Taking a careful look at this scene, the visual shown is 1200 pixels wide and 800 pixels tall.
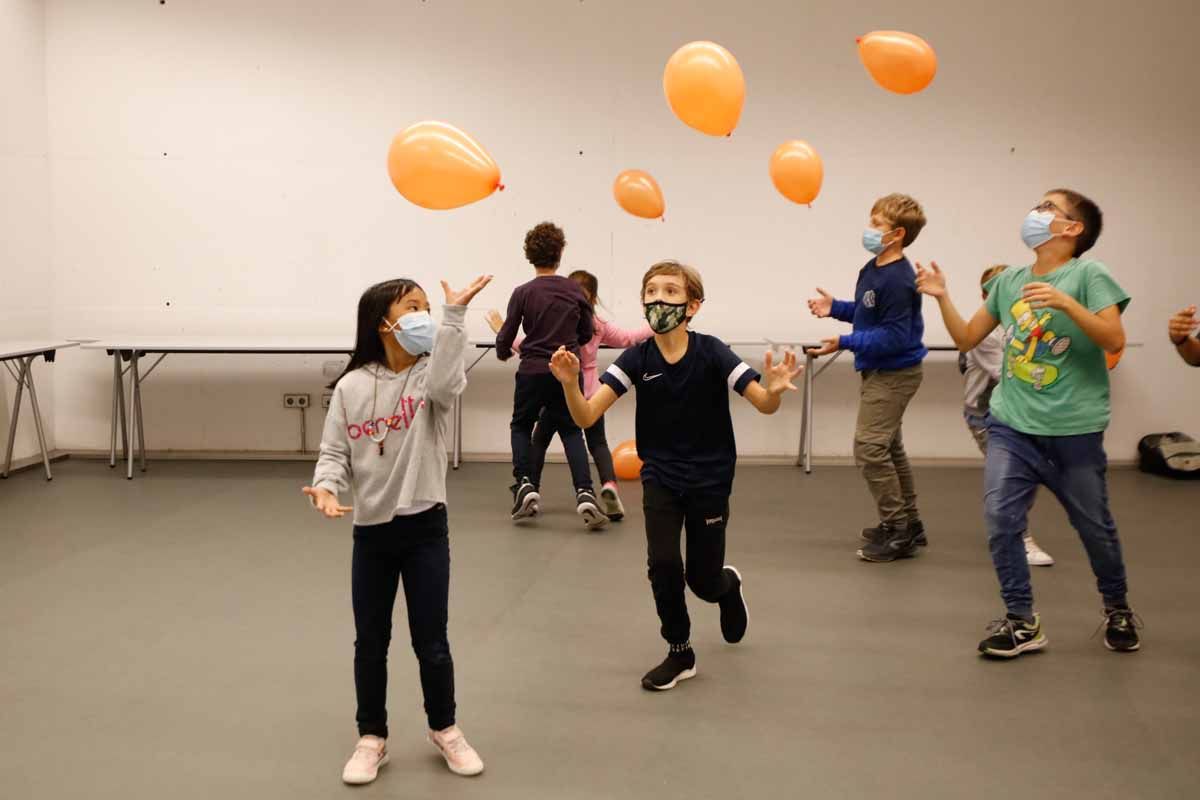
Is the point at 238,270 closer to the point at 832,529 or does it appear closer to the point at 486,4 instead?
the point at 486,4

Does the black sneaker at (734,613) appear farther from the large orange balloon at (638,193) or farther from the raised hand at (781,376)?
the large orange balloon at (638,193)

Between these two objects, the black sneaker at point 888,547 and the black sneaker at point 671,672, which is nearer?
the black sneaker at point 671,672

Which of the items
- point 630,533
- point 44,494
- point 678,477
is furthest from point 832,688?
point 44,494

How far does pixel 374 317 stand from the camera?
2770 millimetres

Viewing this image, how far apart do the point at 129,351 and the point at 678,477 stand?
4802 millimetres

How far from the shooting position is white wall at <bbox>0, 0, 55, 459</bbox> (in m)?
6.73

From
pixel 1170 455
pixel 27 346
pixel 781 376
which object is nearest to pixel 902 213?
pixel 781 376

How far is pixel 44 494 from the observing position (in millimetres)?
6145

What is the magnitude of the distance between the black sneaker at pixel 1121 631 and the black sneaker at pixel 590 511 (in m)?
2.36

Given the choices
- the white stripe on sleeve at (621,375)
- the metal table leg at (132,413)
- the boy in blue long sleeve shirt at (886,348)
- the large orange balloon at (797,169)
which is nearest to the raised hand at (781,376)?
the white stripe on sleeve at (621,375)

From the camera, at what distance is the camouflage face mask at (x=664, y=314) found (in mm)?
3178

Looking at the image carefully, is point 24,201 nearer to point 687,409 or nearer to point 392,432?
point 392,432

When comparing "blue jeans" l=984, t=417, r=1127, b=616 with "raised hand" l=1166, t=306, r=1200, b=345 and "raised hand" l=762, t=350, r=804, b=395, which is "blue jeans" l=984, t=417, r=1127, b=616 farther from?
"raised hand" l=762, t=350, r=804, b=395

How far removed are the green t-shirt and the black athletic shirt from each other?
99 centimetres
